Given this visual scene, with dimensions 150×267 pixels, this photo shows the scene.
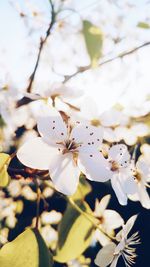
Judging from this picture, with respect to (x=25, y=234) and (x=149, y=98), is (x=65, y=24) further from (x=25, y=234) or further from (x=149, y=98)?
(x=25, y=234)

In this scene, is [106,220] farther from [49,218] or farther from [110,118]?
[49,218]

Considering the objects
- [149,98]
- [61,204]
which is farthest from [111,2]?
[61,204]

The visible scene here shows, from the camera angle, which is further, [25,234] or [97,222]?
[97,222]

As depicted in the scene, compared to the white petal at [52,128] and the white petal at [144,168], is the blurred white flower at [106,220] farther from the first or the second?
the white petal at [52,128]

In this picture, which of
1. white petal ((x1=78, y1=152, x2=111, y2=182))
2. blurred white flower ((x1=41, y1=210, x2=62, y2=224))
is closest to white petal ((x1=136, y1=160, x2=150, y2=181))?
white petal ((x1=78, y1=152, x2=111, y2=182))

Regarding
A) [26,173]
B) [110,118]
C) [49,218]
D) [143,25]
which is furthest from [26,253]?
[49,218]

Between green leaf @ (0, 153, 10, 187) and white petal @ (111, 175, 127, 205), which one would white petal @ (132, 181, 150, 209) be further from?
green leaf @ (0, 153, 10, 187)
